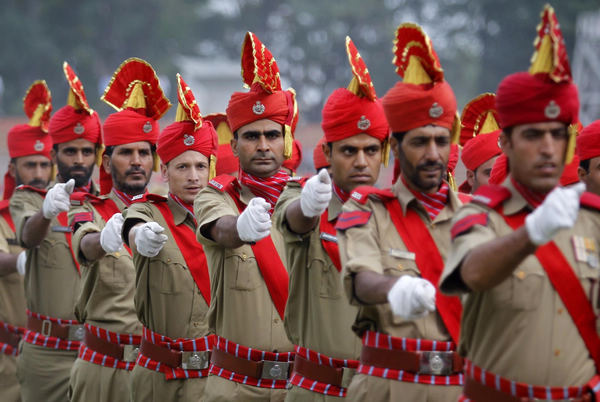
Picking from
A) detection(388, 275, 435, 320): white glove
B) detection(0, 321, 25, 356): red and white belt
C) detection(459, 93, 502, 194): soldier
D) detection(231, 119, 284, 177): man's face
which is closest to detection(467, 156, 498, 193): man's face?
detection(459, 93, 502, 194): soldier

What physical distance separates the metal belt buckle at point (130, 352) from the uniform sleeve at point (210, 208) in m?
1.79

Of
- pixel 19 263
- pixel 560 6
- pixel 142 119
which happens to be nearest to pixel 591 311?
pixel 142 119

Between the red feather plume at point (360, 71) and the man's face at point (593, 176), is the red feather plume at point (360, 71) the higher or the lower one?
the higher one

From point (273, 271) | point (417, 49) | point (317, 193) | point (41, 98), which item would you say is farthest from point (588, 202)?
point (41, 98)

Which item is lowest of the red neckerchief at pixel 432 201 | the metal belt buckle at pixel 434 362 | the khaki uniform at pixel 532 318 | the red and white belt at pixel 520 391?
the red and white belt at pixel 520 391

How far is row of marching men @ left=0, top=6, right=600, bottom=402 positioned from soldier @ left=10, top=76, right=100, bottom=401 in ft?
0.06

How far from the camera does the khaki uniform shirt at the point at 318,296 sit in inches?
243

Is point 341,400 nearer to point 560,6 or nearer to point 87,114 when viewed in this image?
point 87,114

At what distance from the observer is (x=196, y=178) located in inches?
313

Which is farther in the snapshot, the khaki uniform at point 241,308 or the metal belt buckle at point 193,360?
the metal belt buckle at point 193,360

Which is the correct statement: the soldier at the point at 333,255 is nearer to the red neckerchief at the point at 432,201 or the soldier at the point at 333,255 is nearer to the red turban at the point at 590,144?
the red neckerchief at the point at 432,201

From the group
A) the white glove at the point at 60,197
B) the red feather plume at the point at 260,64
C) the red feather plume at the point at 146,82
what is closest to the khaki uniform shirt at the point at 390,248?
the red feather plume at the point at 260,64

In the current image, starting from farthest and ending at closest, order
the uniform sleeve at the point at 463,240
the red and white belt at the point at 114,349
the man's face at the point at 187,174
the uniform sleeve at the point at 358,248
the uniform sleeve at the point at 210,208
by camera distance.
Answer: the red and white belt at the point at 114,349
the man's face at the point at 187,174
the uniform sleeve at the point at 210,208
the uniform sleeve at the point at 358,248
the uniform sleeve at the point at 463,240

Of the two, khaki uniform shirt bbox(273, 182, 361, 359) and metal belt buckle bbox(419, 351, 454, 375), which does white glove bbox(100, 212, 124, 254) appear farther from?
metal belt buckle bbox(419, 351, 454, 375)
